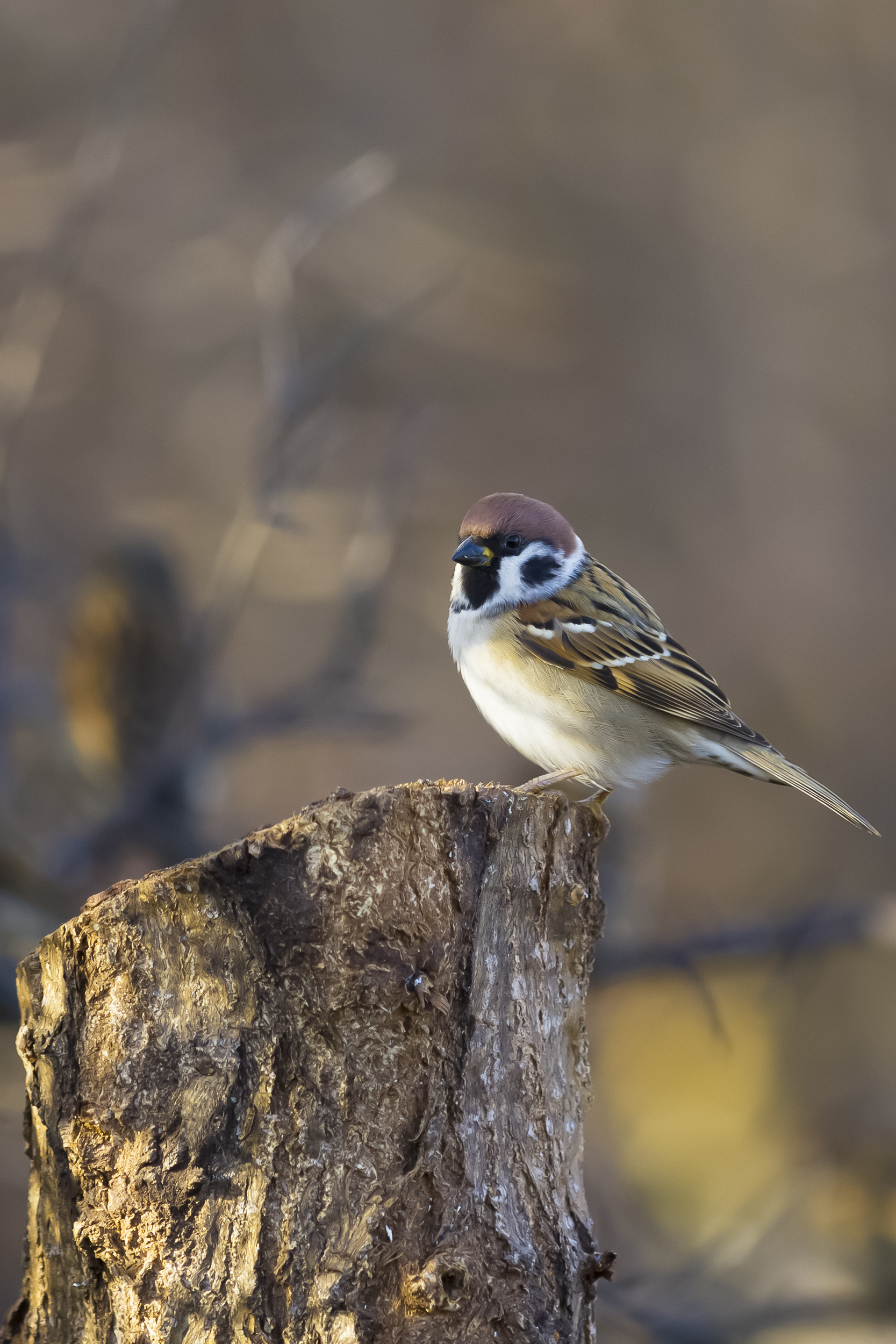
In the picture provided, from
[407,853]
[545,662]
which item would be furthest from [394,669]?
[407,853]

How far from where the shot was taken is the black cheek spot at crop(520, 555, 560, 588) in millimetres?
3434

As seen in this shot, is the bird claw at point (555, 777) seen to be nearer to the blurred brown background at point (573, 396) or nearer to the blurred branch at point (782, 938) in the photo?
the blurred branch at point (782, 938)

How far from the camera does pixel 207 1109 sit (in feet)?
6.23

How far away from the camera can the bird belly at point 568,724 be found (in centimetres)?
322

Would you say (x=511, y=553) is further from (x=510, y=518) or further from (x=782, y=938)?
(x=782, y=938)

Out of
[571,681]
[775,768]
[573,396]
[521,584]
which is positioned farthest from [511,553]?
[573,396]

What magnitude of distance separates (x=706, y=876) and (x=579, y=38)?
21.5 feet

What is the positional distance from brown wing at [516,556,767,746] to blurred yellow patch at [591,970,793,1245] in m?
2.89

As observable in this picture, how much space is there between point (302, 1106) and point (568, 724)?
1532 millimetres

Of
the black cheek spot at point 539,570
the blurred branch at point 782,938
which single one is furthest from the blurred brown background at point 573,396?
the black cheek spot at point 539,570

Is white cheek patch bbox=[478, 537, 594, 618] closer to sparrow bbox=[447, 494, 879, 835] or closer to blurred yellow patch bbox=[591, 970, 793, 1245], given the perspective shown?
sparrow bbox=[447, 494, 879, 835]

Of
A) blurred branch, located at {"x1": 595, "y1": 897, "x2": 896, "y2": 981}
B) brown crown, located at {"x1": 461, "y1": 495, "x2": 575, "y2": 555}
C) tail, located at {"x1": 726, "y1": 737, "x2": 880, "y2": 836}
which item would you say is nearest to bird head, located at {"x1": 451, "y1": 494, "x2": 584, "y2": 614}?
brown crown, located at {"x1": 461, "y1": 495, "x2": 575, "y2": 555}

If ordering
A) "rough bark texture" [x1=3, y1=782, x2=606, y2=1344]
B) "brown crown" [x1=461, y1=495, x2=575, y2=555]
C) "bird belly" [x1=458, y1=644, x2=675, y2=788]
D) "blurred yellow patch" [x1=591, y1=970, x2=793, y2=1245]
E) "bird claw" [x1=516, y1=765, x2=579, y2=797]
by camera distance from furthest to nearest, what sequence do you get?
"blurred yellow patch" [x1=591, y1=970, x2=793, y2=1245]
"brown crown" [x1=461, y1=495, x2=575, y2=555]
"bird belly" [x1=458, y1=644, x2=675, y2=788]
"bird claw" [x1=516, y1=765, x2=579, y2=797]
"rough bark texture" [x1=3, y1=782, x2=606, y2=1344]

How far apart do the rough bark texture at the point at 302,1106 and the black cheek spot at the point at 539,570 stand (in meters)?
1.51
